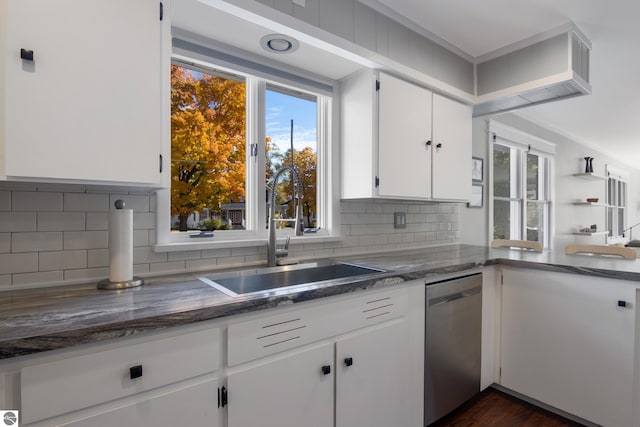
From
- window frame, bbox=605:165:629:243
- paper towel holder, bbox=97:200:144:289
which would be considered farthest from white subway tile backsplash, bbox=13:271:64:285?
window frame, bbox=605:165:629:243

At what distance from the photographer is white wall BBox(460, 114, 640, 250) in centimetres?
329

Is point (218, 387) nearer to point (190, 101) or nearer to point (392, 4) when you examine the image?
point (190, 101)

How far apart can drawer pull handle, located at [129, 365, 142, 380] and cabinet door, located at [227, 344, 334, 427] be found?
0.93 feet

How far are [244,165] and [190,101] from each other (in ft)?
1.49

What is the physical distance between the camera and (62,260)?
→ 4.40ft

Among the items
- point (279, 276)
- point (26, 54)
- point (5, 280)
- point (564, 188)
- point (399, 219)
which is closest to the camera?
point (26, 54)

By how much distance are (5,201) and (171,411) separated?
1.02 meters

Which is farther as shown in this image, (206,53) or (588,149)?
(588,149)

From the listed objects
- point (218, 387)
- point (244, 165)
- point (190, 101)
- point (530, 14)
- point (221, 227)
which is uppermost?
point (530, 14)

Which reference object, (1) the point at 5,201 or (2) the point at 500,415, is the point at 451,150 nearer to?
(2) the point at 500,415

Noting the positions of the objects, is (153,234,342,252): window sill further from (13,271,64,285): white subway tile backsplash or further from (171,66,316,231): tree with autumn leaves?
(13,271,64,285): white subway tile backsplash

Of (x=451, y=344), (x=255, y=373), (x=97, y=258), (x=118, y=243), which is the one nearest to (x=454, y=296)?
(x=451, y=344)

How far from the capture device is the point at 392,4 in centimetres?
198

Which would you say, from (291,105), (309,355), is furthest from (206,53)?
(309,355)
